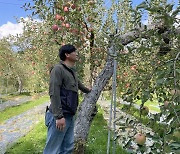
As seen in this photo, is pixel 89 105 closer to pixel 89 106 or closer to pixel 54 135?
pixel 89 106

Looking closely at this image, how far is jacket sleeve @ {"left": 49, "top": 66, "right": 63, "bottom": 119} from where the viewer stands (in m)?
3.69

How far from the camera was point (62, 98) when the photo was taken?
3.89m

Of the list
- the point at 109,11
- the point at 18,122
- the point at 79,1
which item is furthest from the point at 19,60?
the point at 79,1

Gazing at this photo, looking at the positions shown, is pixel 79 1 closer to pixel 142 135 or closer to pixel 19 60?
pixel 142 135

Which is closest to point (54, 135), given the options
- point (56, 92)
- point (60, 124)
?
point (60, 124)

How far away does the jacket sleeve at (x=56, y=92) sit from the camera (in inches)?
145

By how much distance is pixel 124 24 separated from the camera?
904cm

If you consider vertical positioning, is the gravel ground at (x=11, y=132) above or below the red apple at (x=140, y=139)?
below

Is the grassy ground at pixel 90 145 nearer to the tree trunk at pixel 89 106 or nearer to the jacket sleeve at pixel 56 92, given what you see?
the tree trunk at pixel 89 106

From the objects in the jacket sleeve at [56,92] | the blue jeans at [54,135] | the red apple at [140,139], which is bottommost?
the blue jeans at [54,135]

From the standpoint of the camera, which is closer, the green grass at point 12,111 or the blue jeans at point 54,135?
the blue jeans at point 54,135

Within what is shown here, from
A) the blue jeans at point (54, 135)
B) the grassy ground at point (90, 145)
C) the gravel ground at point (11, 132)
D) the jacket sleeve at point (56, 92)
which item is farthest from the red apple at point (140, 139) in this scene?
the gravel ground at point (11, 132)

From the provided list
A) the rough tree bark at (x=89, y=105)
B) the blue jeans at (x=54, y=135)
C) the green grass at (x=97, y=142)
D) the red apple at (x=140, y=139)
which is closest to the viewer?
the red apple at (x=140, y=139)

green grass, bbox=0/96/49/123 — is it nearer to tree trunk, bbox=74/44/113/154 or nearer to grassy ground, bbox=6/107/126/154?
grassy ground, bbox=6/107/126/154
